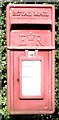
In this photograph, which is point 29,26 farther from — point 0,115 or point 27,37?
point 0,115

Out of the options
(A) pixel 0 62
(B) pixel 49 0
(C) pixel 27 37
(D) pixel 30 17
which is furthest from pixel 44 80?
(B) pixel 49 0

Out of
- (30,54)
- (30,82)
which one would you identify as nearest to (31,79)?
(30,82)

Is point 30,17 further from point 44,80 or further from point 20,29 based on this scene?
point 44,80

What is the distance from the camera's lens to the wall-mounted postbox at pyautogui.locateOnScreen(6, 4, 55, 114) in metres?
2.62

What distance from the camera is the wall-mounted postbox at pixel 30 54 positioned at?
103 inches

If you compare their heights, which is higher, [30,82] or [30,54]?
[30,54]

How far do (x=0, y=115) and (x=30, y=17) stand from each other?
1883mm

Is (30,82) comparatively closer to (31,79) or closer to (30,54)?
(31,79)

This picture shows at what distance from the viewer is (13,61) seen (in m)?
2.65

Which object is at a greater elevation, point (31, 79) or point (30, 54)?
point (30, 54)

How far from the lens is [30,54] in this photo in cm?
265

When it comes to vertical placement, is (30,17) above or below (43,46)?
above

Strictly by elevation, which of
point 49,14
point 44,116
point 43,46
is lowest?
point 44,116

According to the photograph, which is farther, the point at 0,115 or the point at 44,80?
the point at 0,115
